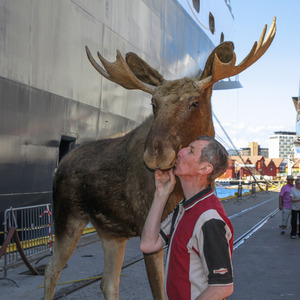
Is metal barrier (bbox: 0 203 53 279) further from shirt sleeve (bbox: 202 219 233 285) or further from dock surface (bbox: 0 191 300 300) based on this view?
shirt sleeve (bbox: 202 219 233 285)

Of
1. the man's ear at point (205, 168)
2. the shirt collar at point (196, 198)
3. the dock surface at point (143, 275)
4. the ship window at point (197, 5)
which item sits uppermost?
the ship window at point (197, 5)

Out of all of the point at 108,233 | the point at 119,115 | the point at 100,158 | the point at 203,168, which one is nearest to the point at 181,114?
the point at 203,168

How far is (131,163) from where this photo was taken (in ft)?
13.5

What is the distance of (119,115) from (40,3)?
14.3 feet

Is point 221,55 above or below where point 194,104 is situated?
above

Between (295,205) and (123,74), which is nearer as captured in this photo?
(123,74)

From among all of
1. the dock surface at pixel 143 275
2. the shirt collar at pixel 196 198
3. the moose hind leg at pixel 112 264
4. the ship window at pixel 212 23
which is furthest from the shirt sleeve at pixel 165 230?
the ship window at pixel 212 23

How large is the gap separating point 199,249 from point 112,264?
108 inches

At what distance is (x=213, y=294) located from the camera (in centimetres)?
190

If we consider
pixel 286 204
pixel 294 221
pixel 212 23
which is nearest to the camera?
pixel 294 221

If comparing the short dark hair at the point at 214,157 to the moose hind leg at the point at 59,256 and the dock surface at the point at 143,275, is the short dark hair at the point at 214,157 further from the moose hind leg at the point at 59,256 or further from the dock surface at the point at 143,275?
the dock surface at the point at 143,275

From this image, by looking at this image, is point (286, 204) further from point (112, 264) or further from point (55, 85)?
point (112, 264)

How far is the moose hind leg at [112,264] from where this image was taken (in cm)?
446

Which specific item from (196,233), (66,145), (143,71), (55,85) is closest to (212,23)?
(66,145)
